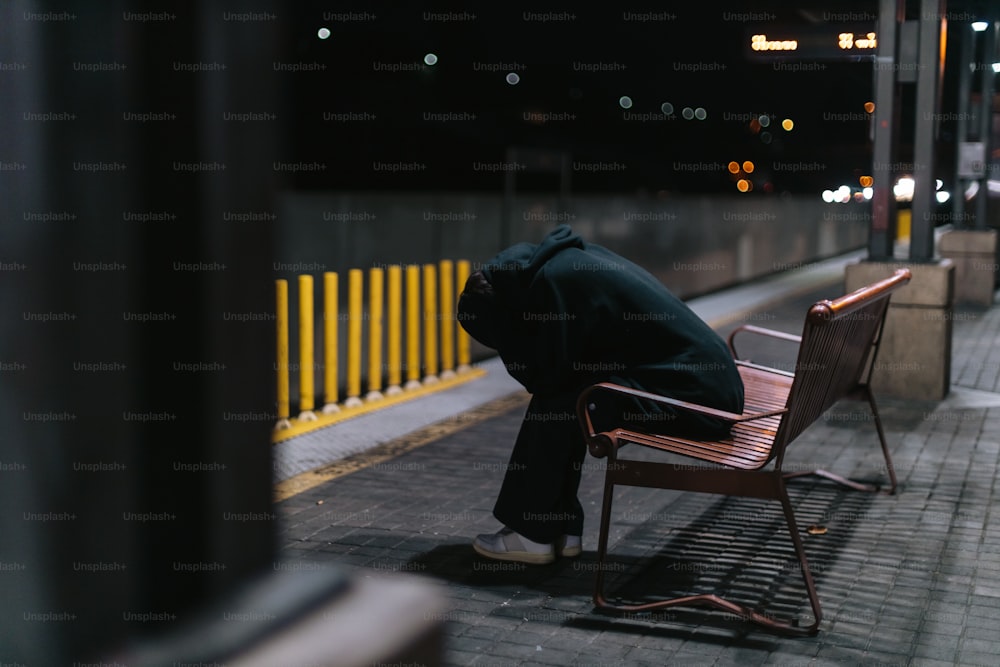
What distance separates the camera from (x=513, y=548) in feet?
15.5

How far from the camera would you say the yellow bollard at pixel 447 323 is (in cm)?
930

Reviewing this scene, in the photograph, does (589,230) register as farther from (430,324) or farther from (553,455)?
(553,455)

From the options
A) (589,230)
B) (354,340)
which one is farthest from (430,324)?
(589,230)

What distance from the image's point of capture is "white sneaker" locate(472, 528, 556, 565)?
4.70 m

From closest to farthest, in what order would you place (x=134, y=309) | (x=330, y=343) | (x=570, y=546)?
1. (x=134, y=309)
2. (x=570, y=546)
3. (x=330, y=343)

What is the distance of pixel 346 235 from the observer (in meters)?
9.06

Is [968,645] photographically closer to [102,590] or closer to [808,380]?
[808,380]

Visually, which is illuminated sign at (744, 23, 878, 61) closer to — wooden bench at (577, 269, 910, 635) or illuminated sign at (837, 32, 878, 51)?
illuminated sign at (837, 32, 878, 51)

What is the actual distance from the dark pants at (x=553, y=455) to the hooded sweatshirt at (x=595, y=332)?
0.09 meters

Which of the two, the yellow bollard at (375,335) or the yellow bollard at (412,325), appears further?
the yellow bollard at (412,325)

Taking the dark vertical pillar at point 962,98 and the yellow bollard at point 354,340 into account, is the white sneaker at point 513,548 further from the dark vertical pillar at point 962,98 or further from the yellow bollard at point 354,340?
the dark vertical pillar at point 962,98

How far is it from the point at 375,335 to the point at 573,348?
13.9 ft

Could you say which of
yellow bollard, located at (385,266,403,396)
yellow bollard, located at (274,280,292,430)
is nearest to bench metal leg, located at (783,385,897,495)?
yellow bollard, located at (274,280,292,430)

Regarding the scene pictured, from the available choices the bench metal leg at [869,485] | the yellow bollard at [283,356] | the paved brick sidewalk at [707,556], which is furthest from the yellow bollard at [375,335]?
the bench metal leg at [869,485]
